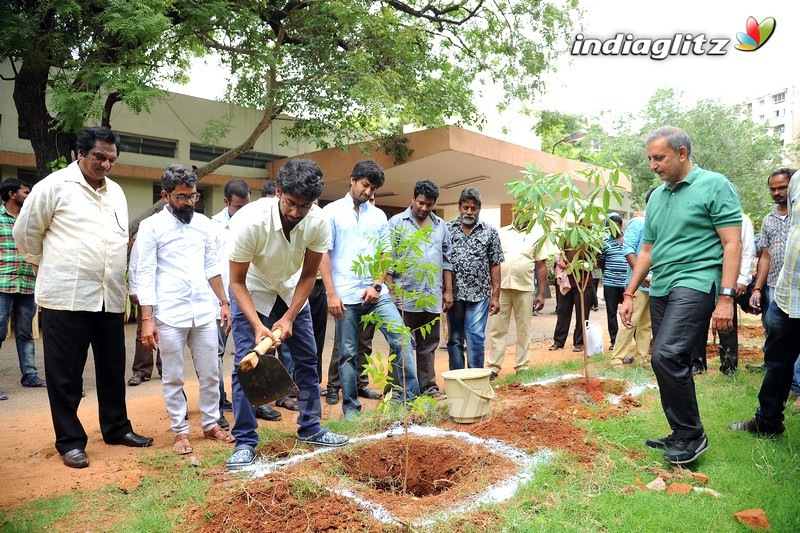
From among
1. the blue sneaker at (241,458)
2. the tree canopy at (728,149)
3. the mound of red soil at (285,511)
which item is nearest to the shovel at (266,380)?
the blue sneaker at (241,458)

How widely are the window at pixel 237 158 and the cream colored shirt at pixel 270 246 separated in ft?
36.9

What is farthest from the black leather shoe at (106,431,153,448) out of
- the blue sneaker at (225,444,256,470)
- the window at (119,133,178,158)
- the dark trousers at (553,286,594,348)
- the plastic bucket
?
the window at (119,133,178,158)

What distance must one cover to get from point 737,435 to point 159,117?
13321 mm

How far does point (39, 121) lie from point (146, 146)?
4.03m

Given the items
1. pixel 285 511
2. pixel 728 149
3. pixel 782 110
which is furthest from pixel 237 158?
pixel 782 110

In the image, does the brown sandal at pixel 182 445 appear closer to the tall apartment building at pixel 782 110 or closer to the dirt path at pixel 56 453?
the dirt path at pixel 56 453

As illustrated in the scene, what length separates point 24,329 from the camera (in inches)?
248

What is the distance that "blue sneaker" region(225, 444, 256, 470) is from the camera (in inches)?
149

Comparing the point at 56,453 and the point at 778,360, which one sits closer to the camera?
the point at 778,360

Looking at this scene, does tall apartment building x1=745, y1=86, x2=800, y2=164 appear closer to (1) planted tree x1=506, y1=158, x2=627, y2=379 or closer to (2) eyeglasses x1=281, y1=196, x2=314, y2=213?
(1) planted tree x1=506, y1=158, x2=627, y2=379

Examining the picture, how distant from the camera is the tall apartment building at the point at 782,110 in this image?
4268cm

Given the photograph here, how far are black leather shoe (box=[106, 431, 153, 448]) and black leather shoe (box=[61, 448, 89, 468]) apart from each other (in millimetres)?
422

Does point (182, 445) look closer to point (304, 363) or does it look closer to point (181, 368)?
point (181, 368)

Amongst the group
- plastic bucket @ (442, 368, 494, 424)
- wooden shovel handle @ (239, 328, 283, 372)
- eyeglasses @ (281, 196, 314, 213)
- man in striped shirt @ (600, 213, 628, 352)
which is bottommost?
plastic bucket @ (442, 368, 494, 424)
